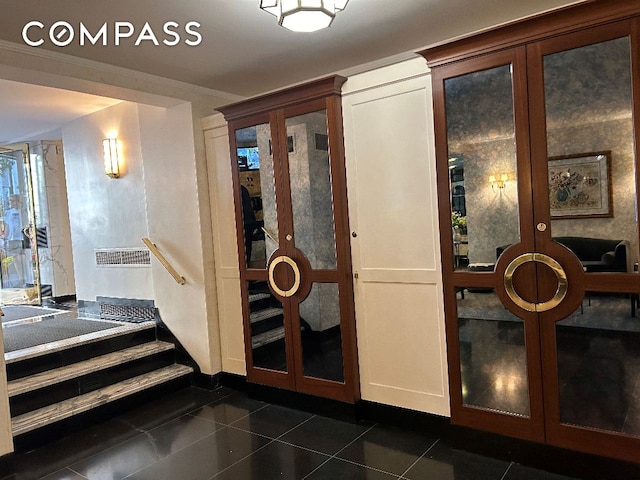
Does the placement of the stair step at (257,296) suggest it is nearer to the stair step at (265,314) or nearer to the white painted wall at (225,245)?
the stair step at (265,314)

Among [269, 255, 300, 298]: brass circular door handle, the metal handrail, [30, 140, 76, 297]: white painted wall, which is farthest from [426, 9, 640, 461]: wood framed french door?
[30, 140, 76, 297]: white painted wall

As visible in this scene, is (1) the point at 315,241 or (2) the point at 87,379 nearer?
(1) the point at 315,241

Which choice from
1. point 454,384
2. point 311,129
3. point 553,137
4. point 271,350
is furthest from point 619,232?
point 271,350

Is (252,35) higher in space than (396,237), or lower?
higher

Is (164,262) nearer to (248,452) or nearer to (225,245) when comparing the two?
(225,245)

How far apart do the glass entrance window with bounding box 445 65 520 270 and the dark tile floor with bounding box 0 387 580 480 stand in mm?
1147

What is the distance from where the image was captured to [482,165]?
2537mm

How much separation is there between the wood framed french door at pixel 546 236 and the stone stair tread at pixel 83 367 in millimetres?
2723

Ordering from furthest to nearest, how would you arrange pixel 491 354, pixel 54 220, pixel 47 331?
pixel 54 220, pixel 47 331, pixel 491 354

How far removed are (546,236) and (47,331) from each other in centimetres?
442

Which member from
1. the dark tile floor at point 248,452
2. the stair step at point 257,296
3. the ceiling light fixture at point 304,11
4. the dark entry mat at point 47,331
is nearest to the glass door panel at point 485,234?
the dark tile floor at point 248,452

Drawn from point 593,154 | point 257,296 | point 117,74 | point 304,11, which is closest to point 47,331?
point 257,296

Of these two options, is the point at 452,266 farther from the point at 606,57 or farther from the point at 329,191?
the point at 606,57

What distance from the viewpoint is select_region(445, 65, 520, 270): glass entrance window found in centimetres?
245
